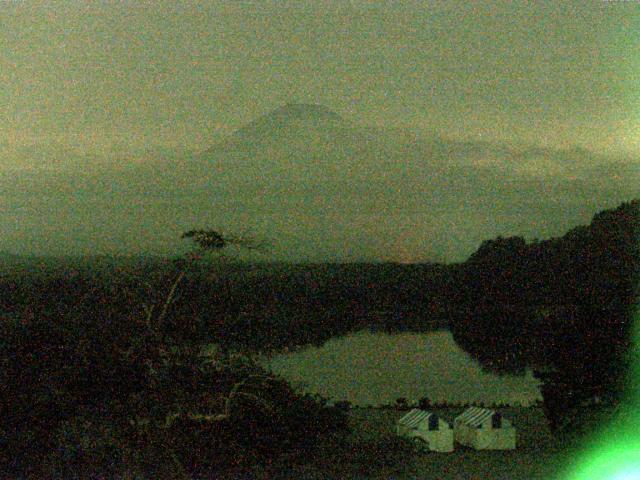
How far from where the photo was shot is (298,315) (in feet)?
32.5

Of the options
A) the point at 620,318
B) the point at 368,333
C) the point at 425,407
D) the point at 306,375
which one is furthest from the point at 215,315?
the point at 368,333

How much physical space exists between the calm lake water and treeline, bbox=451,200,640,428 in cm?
41

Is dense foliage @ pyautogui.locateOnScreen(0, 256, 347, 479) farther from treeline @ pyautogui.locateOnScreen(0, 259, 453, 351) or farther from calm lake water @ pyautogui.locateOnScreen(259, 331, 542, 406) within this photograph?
calm lake water @ pyautogui.locateOnScreen(259, 331, 542, 406)

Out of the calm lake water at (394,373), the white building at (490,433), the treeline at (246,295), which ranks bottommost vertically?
the calm lake water at (394,373)

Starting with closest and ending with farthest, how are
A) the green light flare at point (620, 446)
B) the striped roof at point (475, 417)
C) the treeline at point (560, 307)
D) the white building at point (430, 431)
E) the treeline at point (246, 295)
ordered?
1. the green light flare at point (620, 446)
2. the treeline at point (560, 307)
3. the white building at point (430, 431)
4. the striped roof at point (475, 417)
5. the treeline at point (246, 295)

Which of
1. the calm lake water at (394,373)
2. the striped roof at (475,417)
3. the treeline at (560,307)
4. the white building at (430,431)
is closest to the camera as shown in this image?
the treeline at (560,307)

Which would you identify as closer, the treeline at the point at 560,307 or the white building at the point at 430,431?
the treeline at the point at 560,307

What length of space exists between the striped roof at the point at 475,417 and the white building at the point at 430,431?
0.18 m

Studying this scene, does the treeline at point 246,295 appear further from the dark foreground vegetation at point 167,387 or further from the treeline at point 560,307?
the treeline at point 560,307

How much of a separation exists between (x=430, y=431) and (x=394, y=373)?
5.03m

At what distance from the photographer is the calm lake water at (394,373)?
→ 9.11 m

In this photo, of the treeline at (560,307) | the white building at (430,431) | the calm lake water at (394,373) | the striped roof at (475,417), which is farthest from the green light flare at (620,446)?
the calm lake water at (394,373)

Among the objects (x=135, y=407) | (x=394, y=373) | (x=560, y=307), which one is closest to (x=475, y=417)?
(x=560, y=307)

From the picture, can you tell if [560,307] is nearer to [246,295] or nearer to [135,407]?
[246,295]
